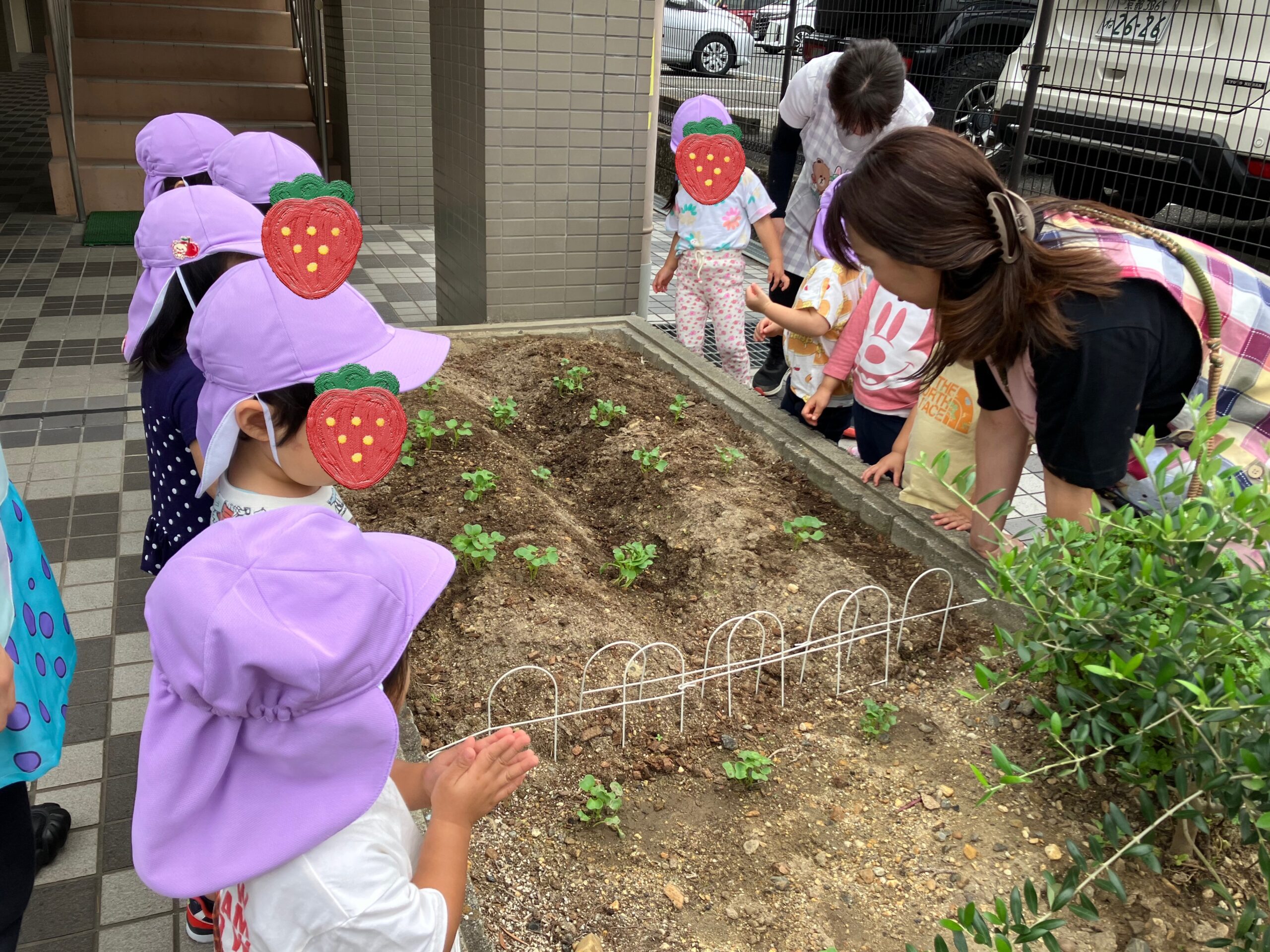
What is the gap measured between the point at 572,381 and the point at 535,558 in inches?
65.3

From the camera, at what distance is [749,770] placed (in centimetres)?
225

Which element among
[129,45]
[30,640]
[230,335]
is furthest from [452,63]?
[129,45]

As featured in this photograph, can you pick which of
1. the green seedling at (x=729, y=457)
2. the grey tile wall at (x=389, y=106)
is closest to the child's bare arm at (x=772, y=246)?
the green seedling at (x=729, y=457)

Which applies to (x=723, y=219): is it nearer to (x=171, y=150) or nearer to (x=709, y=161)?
(x=709, y=161)

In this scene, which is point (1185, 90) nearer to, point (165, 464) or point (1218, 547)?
point (1218, 547)

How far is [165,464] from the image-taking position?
2383 mm

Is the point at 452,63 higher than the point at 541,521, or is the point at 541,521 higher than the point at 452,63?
the point at 452,63

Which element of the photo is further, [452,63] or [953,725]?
[452,63]

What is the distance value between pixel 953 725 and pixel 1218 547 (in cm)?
103

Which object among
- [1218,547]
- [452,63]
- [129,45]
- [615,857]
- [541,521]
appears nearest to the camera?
[1218,547]

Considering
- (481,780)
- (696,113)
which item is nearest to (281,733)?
(481,780)

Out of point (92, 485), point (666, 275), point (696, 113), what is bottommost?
point (92, 485)

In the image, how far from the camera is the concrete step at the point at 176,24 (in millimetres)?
9555

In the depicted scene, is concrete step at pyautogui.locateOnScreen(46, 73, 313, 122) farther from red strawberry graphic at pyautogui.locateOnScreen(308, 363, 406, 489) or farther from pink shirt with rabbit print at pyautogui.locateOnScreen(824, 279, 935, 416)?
red strawberry graphic at pyautogui.locateOnScreen(308, 363, 406, 489)
